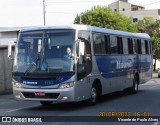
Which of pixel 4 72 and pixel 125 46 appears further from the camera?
pixel 4 72

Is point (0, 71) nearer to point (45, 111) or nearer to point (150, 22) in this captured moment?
point (45, 111)

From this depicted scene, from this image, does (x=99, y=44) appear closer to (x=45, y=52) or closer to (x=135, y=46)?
(x=45, y=52)

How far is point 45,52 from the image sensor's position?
14984 millimetres

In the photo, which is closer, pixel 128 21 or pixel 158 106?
pixel 158 106

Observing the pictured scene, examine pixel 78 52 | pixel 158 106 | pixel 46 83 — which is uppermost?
pixel 78 52

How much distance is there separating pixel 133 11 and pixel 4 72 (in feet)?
316

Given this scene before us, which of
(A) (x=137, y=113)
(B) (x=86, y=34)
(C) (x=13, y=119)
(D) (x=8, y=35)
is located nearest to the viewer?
(C) (x=13, y=119)

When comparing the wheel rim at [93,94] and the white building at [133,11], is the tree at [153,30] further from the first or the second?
the wheel rim at [93,94]

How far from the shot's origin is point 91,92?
16281mm

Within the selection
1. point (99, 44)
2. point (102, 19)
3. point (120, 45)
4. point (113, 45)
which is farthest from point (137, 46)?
point (102, 19)

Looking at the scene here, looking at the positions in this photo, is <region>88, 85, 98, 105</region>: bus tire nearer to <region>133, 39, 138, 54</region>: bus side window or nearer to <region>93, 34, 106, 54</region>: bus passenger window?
→ <region>93, 34, 106, 54</region>: bus passenger window

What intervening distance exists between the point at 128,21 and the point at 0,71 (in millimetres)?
53318

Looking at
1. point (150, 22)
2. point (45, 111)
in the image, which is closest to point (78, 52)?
point (45, 111)

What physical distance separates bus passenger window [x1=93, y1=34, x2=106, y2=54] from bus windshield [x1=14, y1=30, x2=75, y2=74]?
1.99 m
